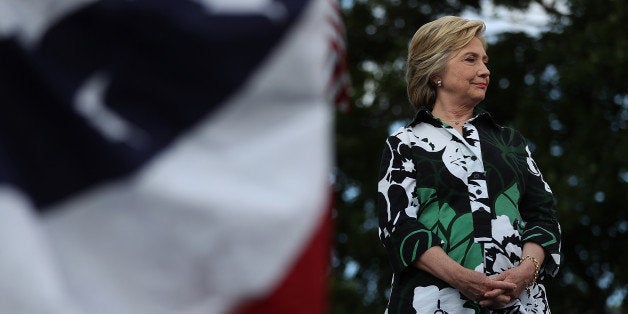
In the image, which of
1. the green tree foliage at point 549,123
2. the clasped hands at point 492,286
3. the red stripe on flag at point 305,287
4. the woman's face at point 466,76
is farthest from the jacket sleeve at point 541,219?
the green tree foliage at point 549,123

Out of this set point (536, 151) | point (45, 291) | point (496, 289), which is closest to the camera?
point (45, 291)

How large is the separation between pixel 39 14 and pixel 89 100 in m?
0.14

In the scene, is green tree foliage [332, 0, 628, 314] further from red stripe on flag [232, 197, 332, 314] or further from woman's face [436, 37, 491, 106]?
red stripe on flag [232, 197, 332, 314]

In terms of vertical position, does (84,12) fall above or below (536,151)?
above

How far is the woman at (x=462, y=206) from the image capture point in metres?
4.20

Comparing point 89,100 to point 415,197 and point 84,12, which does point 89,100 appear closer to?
point 84,12

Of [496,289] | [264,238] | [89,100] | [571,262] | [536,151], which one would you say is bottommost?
[571,262]

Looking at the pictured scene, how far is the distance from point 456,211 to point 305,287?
2447mm

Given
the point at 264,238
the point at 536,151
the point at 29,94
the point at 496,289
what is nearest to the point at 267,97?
the point at 264,238

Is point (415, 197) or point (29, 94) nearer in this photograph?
point (29, 94)

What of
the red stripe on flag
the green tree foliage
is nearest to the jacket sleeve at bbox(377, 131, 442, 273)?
the red stripe on flag

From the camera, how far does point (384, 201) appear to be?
14.3 ft

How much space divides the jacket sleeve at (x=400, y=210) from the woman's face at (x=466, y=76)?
0.28 m

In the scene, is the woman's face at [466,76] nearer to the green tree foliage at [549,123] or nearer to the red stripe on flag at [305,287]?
the red stripe on flag at [305,287]
